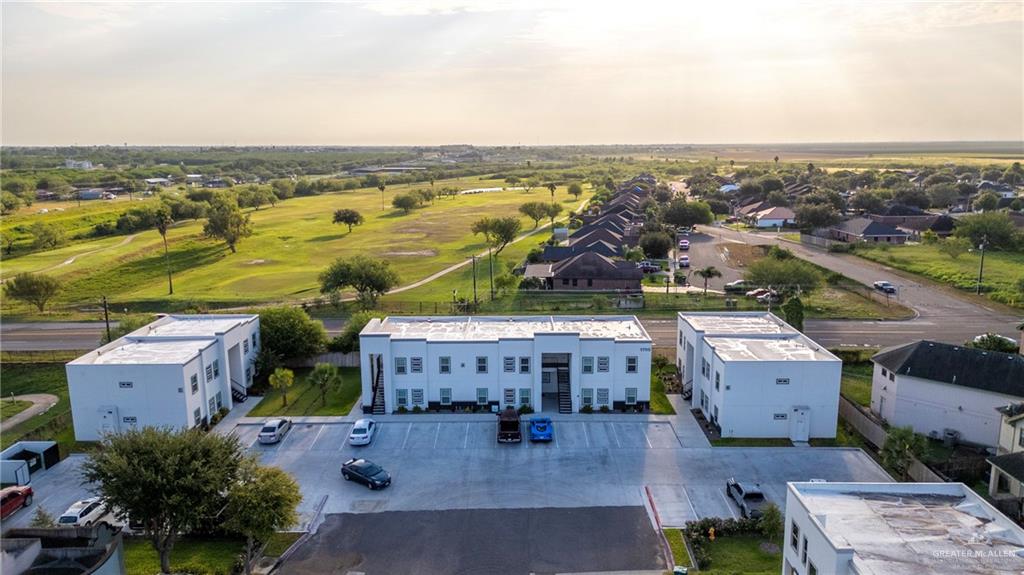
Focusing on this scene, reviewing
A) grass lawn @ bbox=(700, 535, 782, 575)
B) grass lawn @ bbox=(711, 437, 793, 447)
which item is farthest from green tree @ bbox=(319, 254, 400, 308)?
grass lawn @ bbox=(700, 535, 782, 575)

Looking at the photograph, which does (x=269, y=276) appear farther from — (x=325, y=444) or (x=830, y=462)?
(x=830, y=462)

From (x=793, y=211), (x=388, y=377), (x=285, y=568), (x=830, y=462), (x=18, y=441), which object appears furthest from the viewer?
(x=793, y=211)

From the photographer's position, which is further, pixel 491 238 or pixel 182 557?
pixel 491 238

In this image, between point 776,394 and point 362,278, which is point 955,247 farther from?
point 362,278

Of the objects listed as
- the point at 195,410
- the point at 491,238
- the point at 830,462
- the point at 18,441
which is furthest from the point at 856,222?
the point at 18,441

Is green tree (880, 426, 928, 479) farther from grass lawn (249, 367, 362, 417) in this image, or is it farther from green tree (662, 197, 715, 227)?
green tree (662, 197, 715, 227)

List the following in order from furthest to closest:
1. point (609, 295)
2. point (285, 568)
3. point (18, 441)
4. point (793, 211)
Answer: point (793, 211) → point (609, 295) → point (18, 441) → point (285, 568)

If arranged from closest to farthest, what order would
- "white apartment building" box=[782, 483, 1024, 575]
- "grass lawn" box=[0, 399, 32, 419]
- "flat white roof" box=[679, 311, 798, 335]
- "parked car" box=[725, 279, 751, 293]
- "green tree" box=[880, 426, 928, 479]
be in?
"white apartment building" box=[782, 483, 1024, 575], "green tree" box=[880, 426, 928, 479], "grass lawn" box=[0, 399, 32, 419], "flat white roof" box=[679, 311, 798, 335], "parked car" box=[725, 279, 751, 293]
